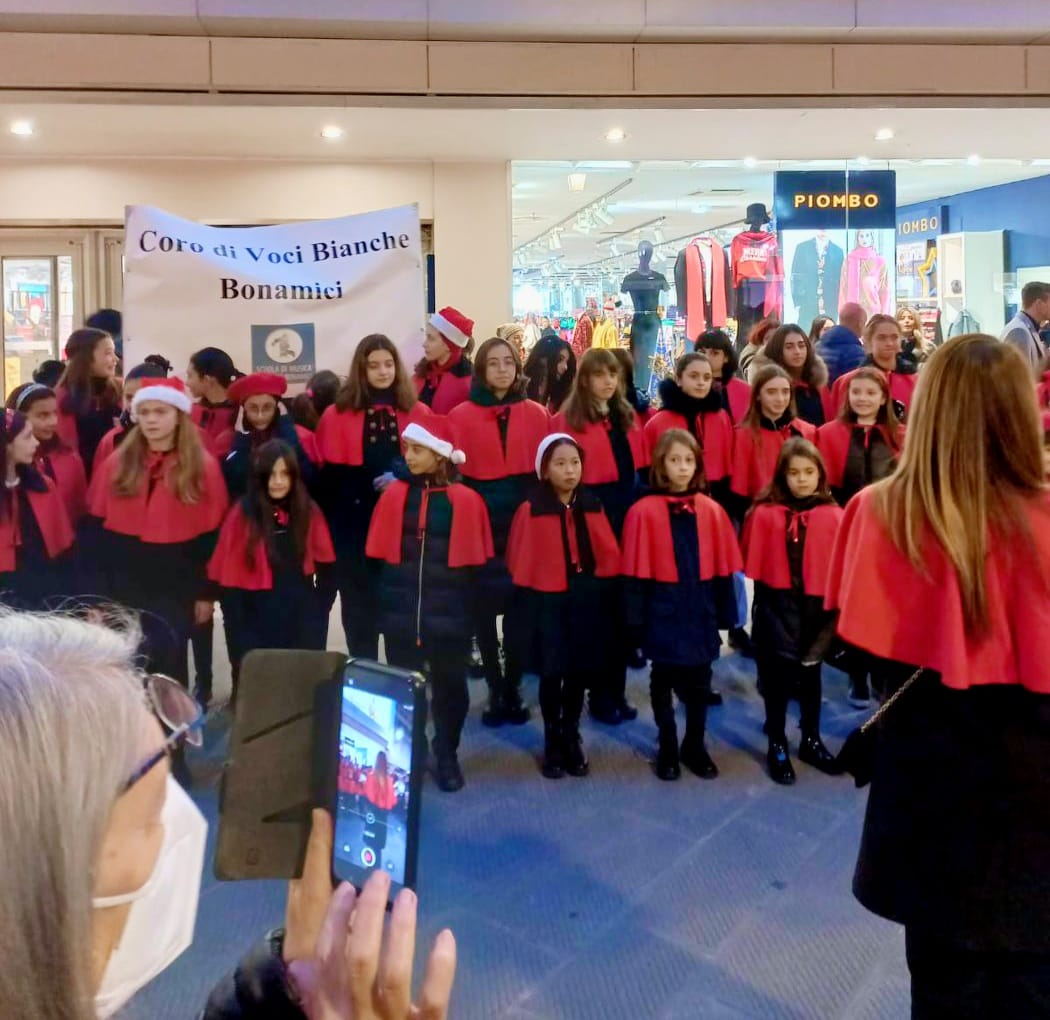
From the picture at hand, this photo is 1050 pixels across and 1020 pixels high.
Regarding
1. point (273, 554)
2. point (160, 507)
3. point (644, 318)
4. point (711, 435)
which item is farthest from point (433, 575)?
point (644, 318)

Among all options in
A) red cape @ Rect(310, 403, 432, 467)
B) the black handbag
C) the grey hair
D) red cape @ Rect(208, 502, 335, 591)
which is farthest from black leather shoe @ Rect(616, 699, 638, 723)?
the grey hair

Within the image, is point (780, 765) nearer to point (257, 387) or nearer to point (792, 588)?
point (792, 588)

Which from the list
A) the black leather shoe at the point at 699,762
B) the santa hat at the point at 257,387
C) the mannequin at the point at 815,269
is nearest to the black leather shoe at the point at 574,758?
the black leather shoe at the point at 699,762

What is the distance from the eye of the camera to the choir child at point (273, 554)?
413 cm

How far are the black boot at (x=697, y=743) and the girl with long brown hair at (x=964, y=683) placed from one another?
2.11m

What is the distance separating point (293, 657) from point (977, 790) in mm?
1312

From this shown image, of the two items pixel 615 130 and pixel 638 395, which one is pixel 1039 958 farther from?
pixel 615 130

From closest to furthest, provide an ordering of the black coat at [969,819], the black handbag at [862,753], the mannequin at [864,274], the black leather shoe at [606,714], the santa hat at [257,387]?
the black coat at [969,819] → the black handbag at [862,753] → the santa hat at [257,387] → the black leather shoe at [606,714] → the mannequin at [864,274]

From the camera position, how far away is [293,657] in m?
1.17

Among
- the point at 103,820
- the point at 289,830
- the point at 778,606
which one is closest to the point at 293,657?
the point at 289,830

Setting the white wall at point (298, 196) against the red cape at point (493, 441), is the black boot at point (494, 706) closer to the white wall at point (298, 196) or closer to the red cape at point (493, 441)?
the red cape at point (493, 441)

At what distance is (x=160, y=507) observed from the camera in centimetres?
404

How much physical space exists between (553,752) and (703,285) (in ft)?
18.0

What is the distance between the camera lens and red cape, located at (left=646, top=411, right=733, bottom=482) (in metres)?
4.97
